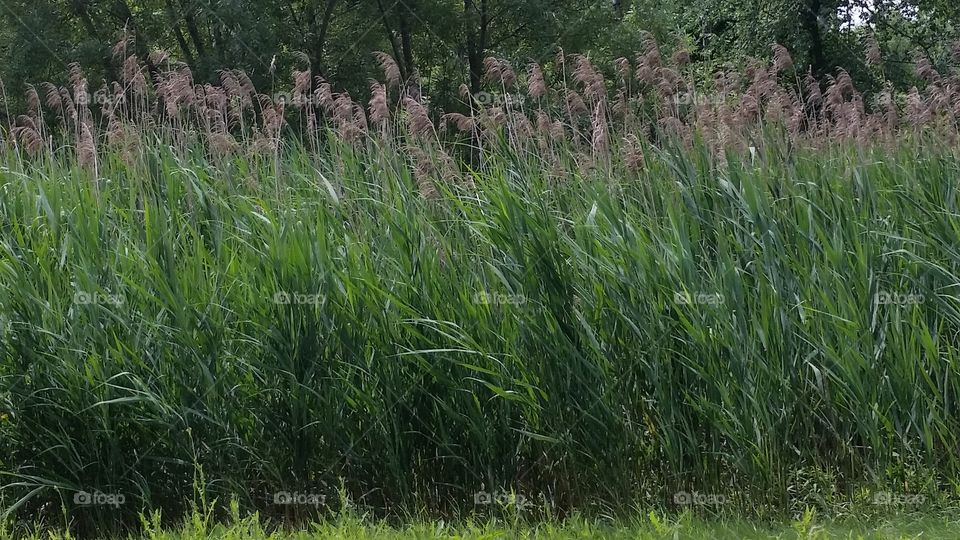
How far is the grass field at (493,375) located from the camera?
463 centimetres

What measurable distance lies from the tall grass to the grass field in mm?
15

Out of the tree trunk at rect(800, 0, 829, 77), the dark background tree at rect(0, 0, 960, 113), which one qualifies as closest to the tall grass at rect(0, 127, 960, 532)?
the dark background tree at rect(0, 0, 960, 113)

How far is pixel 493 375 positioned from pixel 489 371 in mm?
92

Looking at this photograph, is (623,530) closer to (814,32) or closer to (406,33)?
(406,33)

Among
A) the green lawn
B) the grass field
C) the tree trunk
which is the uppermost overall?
the tree trunk

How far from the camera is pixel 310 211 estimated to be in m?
5.68

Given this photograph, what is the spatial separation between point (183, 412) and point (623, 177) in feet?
9.32

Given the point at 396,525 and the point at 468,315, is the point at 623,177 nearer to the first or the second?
the point at 468,315

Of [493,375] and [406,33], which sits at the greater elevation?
[406,33]

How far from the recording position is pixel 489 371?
4.59 metres

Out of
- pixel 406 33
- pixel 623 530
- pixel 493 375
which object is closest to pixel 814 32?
pixel 406 33

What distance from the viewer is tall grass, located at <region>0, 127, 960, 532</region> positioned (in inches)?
183

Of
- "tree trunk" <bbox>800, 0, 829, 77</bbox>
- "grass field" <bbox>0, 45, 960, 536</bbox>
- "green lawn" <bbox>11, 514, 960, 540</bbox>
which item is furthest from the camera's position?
"tree trunk" <bbox>800, 0, 829, 77</bbox>

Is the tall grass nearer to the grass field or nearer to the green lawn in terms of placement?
the grass field
